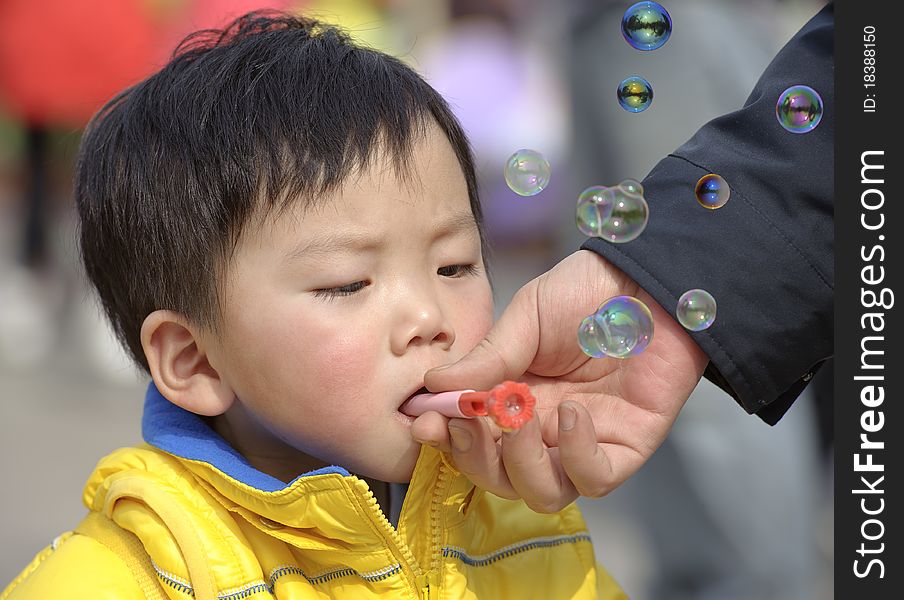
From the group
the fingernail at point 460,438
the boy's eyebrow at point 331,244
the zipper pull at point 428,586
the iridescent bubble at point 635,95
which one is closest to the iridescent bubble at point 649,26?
the iridescent bubble at point 635,95

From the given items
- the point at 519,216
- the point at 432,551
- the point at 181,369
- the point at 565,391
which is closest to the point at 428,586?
the point at 432,551

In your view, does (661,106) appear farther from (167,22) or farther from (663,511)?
(167,22)

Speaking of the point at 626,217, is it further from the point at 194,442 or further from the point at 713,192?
the point at 194,442

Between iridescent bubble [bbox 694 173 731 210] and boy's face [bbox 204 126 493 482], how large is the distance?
0.25 metres

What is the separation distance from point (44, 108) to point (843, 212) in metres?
4.26

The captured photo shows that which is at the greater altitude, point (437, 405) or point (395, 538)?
point (437, 405)

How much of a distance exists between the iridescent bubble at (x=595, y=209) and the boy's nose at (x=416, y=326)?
0.18 meters

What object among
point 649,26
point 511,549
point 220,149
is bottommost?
point 511,549

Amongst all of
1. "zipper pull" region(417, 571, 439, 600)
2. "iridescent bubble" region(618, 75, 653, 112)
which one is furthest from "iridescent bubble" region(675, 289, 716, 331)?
"zipper pull" region(417, 571, 439, 600)

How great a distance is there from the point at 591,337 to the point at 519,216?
5.47m

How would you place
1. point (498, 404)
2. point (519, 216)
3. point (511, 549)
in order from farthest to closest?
point (519, 216)
point (511, 549)
point (498, 404)

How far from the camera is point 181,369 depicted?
1321mm

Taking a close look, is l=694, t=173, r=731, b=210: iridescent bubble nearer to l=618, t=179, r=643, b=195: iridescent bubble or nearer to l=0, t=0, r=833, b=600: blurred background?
l=618, t=179, r=643, b=195: iridescent bubble

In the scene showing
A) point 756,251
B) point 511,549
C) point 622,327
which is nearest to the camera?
point 622,327
